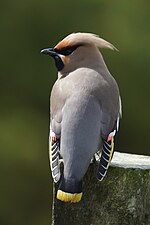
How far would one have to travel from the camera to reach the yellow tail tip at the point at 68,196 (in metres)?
5.14

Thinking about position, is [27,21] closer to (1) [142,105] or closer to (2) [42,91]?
(2) [42,91]

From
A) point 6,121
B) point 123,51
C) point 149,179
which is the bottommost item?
point 6,121

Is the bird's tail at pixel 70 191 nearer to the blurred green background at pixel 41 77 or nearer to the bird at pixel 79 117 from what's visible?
the bird at pixel 79 117


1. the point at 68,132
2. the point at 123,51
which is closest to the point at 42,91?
the point at 123,51

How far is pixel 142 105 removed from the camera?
1078cm

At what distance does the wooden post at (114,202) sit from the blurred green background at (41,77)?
5.21 metres

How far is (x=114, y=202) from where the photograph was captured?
5148 millimetres

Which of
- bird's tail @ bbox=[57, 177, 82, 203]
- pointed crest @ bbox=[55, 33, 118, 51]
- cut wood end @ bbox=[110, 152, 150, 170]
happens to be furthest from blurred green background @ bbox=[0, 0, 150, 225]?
bird's tail @ bbox=[57, 177, 82, 203]

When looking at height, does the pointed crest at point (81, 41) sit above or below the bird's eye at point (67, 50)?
Answer: above

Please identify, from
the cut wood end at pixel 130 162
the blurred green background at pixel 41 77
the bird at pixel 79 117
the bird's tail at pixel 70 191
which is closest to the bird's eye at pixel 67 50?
the bird at pixel 79 117

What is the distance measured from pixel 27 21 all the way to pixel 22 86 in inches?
24.4

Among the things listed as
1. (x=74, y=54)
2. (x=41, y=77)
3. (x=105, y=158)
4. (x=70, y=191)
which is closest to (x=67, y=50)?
(x=74, y=54)

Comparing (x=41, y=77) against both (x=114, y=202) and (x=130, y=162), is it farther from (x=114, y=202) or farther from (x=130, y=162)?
(x=114, y=202)

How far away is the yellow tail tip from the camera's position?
16.9 feet
